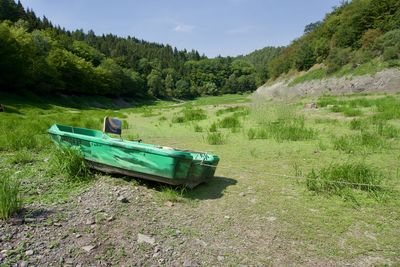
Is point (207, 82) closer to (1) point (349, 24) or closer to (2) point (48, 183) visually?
(1) point (349, 24)

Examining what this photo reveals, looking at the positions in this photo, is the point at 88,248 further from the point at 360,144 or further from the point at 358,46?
the point at 358,46

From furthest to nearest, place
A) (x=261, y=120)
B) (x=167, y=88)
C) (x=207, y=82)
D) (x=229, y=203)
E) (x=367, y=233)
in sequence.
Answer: (x=207, y=82) → (x=167, y=88) → (x=261, y=120) → (x=229, y=203) → (x=367, y=233)

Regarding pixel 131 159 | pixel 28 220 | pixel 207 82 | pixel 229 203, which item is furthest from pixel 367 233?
pixel 207 82

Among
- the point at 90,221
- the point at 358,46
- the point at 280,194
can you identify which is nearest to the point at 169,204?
the point at 90,221

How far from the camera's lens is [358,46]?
46531mm

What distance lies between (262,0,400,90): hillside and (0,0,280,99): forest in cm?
3608

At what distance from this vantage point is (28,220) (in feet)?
13.9

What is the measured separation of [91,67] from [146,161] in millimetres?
69479

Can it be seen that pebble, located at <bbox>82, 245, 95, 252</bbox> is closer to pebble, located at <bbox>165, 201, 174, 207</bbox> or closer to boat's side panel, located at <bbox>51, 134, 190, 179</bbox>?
pebble, located at <bbox>165, 201, 174, 207</bbox>

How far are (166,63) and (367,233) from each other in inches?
6083

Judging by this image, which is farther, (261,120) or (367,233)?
(261,120)

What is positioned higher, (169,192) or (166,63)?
(166,63)

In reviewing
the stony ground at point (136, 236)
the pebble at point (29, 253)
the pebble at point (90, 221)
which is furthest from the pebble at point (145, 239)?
the pebble at point (29, 253)

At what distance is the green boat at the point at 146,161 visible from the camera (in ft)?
16.9
